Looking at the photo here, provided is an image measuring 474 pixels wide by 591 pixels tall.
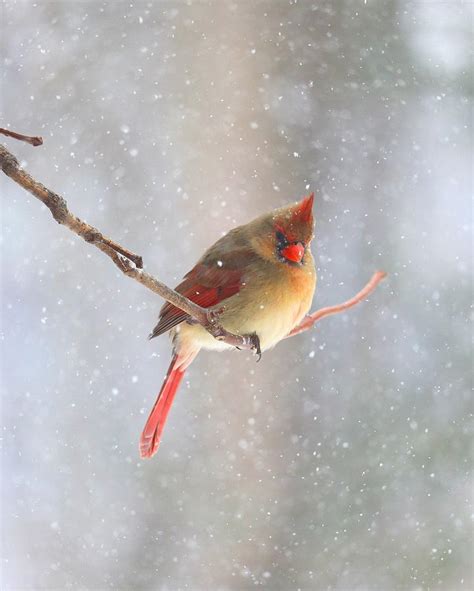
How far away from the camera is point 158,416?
56.5 inches

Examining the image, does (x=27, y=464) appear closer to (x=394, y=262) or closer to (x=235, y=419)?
(x=235, y=419)

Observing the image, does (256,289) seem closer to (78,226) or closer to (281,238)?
(281,238)

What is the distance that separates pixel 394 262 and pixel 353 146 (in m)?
0.69

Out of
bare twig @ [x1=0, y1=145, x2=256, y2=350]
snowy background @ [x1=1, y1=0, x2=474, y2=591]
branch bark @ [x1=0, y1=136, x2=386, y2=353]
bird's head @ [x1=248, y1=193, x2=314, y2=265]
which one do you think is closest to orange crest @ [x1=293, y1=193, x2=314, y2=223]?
bird's head @ [x1=248, y1=193, x2=314, y2=265]

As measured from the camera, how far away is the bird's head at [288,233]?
57.2 inches

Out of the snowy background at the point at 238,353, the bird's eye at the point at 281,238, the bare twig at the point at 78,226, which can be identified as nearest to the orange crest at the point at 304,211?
the bird's eye at the point at 281,238

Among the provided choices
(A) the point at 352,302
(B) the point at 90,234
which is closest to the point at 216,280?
(A) the point at 352,302

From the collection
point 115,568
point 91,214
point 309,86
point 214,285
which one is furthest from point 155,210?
point 214,285

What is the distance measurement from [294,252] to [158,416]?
0.41m

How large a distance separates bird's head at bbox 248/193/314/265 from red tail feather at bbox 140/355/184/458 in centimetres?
32

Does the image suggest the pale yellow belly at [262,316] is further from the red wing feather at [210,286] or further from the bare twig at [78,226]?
the bare twig at [78,226]

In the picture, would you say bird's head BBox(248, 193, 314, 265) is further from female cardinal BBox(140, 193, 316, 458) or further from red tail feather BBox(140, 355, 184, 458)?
red tail feather BBox(140, 355, 184, 458)

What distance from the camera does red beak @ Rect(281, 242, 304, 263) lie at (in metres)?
1.54

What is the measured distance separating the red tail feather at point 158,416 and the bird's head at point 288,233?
32 centimetres
